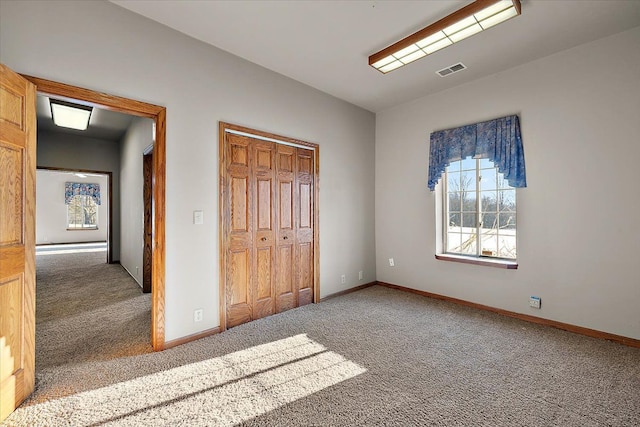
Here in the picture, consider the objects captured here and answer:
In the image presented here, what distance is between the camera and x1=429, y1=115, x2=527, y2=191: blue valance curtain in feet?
11.0

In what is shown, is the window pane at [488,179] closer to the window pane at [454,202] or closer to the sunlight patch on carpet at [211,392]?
the window pane at [454,202]

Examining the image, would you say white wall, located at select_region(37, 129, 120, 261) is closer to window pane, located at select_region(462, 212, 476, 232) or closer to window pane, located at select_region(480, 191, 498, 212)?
window pane, located at select_region(462, 212, 476, 232)

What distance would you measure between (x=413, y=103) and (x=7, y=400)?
513 cm

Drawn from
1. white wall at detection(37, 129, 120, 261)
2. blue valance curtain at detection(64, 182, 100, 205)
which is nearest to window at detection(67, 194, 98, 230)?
blue valance curtain at detection(64, 182, 100, 205)

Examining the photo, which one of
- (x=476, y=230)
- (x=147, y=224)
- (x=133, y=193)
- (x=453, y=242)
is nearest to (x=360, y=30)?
(x=476, y=230)

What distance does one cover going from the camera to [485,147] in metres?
3.61

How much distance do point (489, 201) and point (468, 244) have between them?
0.65 m

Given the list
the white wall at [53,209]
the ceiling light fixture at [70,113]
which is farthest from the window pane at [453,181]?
the white wall at [53,209]

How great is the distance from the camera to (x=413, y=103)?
4.39 m

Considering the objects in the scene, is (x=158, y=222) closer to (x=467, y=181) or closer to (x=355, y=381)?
(x=355, y=381)

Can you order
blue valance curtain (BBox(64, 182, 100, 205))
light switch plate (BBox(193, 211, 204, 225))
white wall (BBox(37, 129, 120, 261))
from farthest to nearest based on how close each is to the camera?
blue valance curtain (BBox(64, 182, 100, 205)) → white wall (BBox(37, 129, 120, 261)) → light switch plate (BBox(193, 211, 204, 225))

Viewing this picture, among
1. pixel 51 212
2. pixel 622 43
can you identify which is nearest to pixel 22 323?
pixel 622 43

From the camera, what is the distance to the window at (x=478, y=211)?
11.7ft

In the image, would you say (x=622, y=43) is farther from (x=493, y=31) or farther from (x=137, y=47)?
(x=137, y=47)
